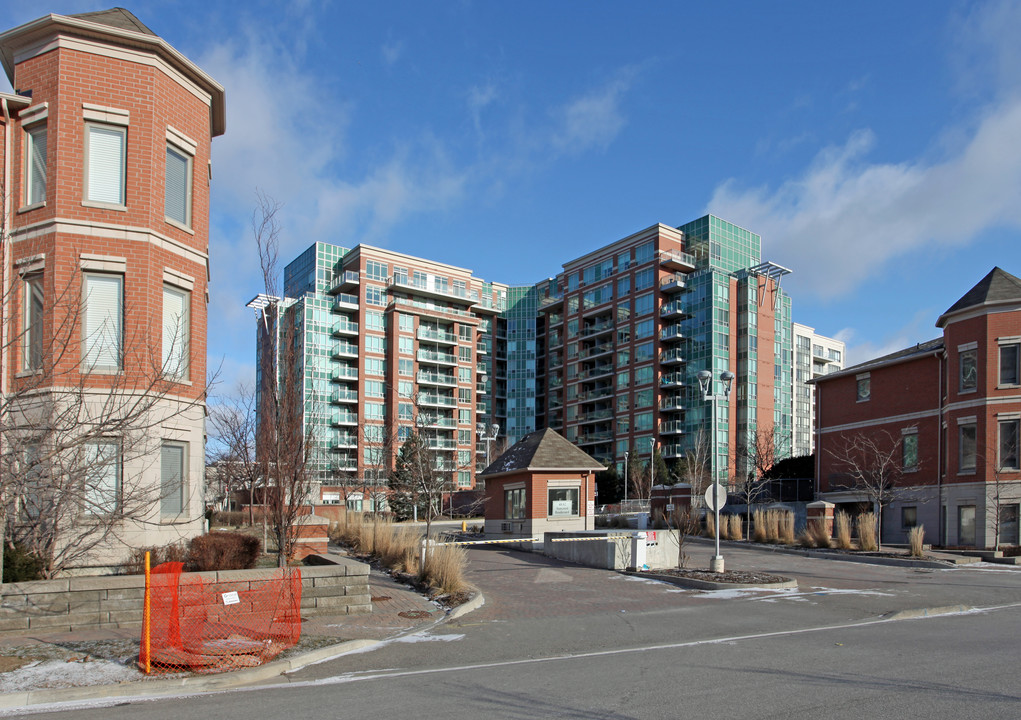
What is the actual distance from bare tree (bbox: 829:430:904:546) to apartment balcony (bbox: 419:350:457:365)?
177 feet

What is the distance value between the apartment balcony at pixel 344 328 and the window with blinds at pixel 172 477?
7182cm

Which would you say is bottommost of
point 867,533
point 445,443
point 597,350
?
point 867,533

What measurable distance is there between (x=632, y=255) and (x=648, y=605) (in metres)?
74.8

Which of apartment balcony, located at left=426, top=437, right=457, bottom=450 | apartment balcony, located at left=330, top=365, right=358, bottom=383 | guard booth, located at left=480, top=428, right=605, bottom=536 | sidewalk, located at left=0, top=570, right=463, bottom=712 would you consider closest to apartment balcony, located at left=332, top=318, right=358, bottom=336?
apartment balcony, located at left=330, top=365, right=358, bottom=383

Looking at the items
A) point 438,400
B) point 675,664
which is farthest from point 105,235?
point 438,400

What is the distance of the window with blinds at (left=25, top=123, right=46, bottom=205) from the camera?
628 inches

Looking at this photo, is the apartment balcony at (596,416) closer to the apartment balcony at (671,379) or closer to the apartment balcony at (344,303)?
the apartment balcony at (671,379)

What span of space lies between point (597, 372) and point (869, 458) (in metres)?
51.3

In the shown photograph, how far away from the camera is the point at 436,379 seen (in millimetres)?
91875

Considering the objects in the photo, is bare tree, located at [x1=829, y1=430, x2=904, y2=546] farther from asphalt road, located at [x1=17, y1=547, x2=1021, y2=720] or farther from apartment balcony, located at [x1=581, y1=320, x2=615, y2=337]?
apartment balcony, located at [x1=581, y1=320, x2=615, y2=337]

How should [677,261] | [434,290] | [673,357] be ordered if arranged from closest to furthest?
1. [673,357]
2. [677,261]
3. [434,290]

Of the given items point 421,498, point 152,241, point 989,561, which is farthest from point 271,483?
point 421,498

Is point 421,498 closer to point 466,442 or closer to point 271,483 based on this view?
point 271,483

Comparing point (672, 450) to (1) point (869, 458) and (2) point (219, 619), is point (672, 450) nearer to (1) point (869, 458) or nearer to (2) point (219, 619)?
(1) point (869, 458)
